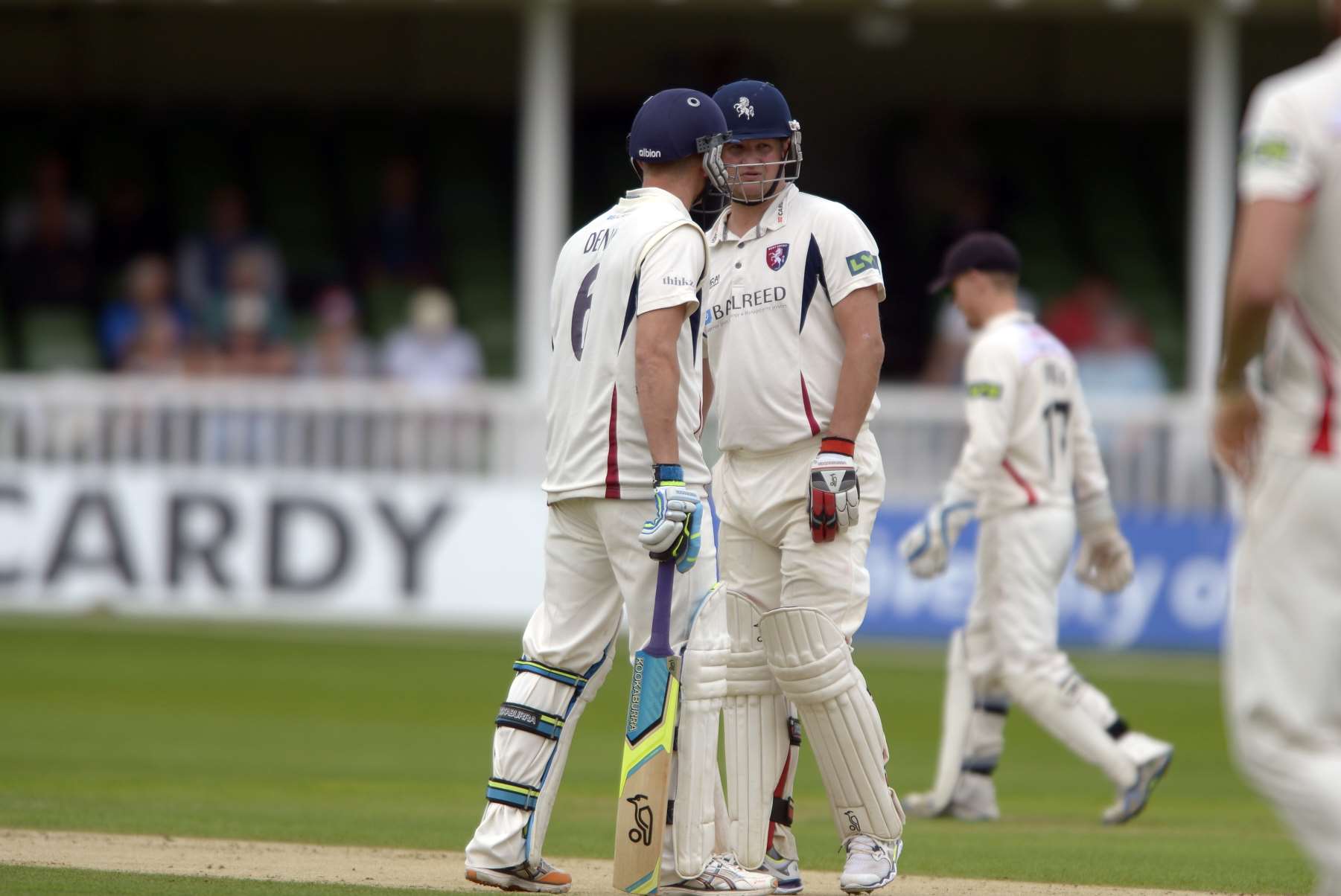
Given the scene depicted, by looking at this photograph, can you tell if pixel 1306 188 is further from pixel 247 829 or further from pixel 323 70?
pixel 323 70

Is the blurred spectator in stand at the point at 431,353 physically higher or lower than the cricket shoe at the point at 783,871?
higher

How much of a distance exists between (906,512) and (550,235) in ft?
13.6

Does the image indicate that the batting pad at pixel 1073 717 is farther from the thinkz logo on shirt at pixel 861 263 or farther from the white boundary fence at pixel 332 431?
the white boundary fence at pixel 332 431

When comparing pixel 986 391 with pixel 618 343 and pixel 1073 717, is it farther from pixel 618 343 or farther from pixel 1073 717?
pixel 618 343

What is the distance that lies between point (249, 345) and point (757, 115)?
11.4 meters

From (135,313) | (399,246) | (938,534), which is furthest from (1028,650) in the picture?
(399,246)

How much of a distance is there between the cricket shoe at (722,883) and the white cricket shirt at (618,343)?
43.5 inches

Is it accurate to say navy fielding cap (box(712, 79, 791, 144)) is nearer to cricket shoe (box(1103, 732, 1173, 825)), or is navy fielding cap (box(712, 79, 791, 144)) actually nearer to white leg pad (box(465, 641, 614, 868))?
white leg pad (box(465, 641, 614, 868))

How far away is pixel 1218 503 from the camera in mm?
14852

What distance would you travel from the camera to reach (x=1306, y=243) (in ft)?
12.8

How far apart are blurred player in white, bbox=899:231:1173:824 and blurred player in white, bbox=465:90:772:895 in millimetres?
2566

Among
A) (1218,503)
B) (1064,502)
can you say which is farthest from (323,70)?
(1064,502)

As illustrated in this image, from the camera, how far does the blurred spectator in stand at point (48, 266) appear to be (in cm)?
1789

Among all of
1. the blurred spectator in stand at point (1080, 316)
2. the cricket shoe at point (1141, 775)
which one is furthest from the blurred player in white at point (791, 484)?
the blurred spectator in stand at point (1080, 316)
